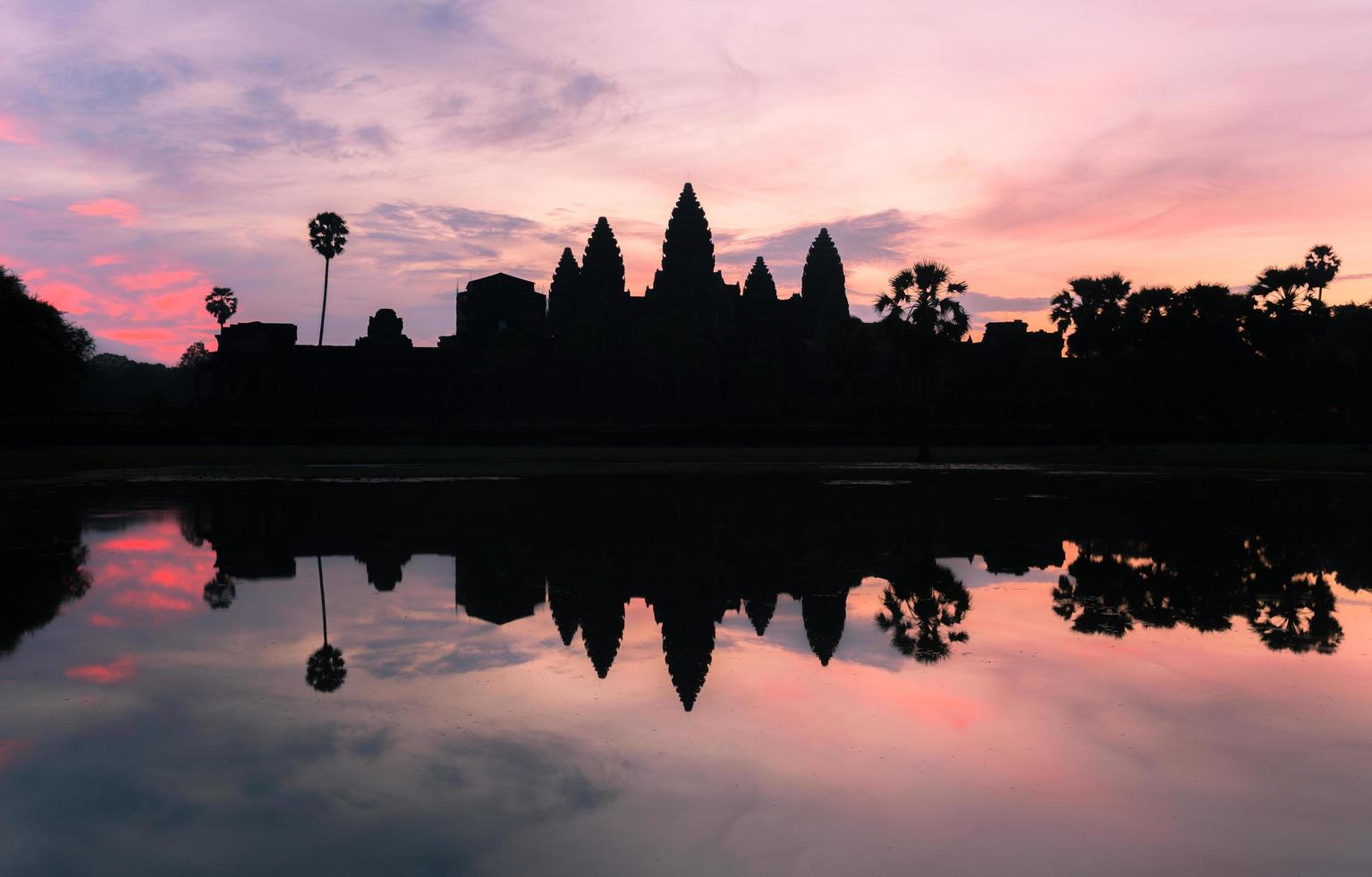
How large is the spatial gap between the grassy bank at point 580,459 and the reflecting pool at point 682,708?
21.4 metres

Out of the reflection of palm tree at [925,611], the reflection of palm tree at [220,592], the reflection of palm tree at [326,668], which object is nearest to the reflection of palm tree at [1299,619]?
the reflection of palm tree at [925,611]

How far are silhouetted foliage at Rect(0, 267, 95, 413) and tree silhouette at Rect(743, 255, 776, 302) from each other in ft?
246

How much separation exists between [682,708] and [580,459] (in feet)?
114

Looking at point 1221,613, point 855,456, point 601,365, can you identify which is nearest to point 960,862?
point 1221,613

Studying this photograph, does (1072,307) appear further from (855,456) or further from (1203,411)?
(855,456)

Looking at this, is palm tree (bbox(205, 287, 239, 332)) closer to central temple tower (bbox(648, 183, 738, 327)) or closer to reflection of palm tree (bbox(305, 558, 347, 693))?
central temple tower (bbox(648, 183, 738, 327))

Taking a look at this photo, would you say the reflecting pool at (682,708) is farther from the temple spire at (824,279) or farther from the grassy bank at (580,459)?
the temple spire at (824,279)

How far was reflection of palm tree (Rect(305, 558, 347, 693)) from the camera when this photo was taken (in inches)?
301

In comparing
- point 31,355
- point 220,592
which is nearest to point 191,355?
point 31,355

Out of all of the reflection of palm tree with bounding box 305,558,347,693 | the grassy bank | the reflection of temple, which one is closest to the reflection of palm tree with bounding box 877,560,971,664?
the reflection of temple

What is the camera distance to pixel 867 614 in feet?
34.2

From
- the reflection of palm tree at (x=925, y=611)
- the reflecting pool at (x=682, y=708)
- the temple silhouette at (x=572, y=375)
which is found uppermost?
the temple silhouette at (x=572, y=375)

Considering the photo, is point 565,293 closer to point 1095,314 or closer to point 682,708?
point 1095,314

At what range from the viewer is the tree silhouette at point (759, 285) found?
381 ft
